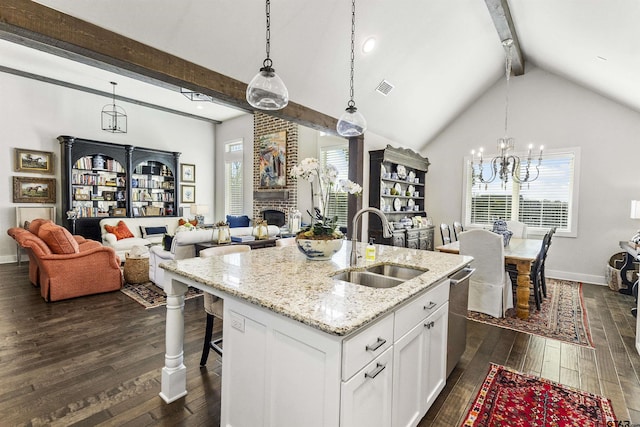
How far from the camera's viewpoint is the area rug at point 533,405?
1906 mm

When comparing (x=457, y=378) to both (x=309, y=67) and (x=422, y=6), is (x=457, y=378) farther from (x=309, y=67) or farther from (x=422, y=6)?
(x=422, y=6)

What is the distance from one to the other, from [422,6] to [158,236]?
678 cm

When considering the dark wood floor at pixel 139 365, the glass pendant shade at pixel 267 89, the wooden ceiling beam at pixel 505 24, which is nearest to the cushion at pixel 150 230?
the dark wood floor at pixel 139 365

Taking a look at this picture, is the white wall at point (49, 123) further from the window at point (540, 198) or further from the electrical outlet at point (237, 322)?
the window at point (540, 198)

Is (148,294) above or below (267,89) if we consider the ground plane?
below

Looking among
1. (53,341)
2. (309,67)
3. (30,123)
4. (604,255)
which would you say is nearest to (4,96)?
(30,123)

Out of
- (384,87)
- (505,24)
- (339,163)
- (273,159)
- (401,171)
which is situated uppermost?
(505,24)

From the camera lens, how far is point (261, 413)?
1.41m

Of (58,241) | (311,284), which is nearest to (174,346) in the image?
(311,284)

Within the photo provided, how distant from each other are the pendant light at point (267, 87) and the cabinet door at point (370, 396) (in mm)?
1782

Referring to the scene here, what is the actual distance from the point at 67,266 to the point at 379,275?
161 inches

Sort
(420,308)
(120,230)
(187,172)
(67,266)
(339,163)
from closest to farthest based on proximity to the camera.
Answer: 1. (420,308)
2. (67,266)
3. (120,230)
4. (339,163)
5. (187,172)

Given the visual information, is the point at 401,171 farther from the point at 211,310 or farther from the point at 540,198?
the point at 211,310

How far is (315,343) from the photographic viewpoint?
46.6 inches
